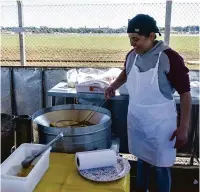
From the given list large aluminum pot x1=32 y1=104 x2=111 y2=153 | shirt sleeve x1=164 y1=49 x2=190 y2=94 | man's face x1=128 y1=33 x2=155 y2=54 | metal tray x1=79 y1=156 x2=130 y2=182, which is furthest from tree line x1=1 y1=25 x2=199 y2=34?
metal tray x1=79 y1=156 x2=130 y2=182

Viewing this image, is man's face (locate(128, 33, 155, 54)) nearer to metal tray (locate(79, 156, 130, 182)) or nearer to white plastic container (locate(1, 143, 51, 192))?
metal tray (locate(79, 156, 130, 182))

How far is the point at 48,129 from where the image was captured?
5.73ft

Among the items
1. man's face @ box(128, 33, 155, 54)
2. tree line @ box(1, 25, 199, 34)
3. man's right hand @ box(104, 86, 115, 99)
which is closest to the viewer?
man's face @ box(128, 33, 155, 54)

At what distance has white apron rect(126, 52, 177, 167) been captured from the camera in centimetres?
206

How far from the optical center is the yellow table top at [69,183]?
1.33 metres

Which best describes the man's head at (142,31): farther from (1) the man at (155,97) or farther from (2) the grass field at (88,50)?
(2) the grass field at (88,50)

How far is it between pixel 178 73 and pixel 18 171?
125cm

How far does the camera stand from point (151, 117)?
6.97 ft

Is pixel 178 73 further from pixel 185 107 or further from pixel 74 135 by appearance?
pixel 74 135

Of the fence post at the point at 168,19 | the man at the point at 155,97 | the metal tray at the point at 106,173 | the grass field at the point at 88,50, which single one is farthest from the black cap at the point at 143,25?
the grass field at the point at 88,50

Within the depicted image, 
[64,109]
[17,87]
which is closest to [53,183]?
[64,109]

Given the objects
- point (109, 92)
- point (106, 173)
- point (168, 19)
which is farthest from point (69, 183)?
point (168, 19)

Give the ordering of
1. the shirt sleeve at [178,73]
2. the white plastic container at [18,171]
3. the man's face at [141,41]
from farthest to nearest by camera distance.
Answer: the man's face at [141,41], the shirt sleeve at [178,73], the white plastic container at [18,171]

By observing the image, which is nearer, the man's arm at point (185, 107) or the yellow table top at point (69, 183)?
the yellow table top at point (69, 183)
